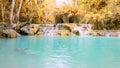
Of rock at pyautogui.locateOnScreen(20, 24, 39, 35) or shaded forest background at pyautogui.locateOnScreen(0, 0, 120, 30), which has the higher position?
shaded forest background at pyautogui.locateOnScreen(0, 0, 120, 30)

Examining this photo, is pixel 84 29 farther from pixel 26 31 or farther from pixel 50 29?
pixel 26 31

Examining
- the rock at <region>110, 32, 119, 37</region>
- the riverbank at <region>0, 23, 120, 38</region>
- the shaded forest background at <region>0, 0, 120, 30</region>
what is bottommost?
the rock at <region>110, 32, 119, 37</region>

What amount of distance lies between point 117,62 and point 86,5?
21.3 metres

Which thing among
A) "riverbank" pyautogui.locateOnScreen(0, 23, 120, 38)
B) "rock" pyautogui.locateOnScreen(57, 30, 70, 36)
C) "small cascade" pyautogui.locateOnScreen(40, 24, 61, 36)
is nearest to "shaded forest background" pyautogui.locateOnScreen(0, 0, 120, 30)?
"riverbank" pyautogui.locateOnScreen(0, 23, 120, 38)

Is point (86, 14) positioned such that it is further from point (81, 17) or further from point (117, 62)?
point (117, 62)

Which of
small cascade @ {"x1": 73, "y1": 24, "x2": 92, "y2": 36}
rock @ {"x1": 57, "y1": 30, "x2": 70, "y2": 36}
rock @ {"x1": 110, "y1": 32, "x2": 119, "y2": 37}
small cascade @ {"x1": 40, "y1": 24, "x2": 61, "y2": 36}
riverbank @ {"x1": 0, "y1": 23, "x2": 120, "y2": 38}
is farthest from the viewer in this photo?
small cascade @ {"x1": 40, "y1": 24, "x2": 61, "y2": 36}

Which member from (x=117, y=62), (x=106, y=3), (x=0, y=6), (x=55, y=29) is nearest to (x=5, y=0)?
(x=0, y=6)

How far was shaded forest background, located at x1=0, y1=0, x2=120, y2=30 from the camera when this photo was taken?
2562 centimetres

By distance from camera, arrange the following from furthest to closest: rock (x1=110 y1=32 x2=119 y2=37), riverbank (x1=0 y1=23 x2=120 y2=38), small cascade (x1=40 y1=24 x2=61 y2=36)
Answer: small cascade (x1=40 y1=24 x2=61 y2=36), riverbank (x1=0 y1=23 x2=120 y2=38), rock (x1=110 y1=32 x2=119 y2=37)

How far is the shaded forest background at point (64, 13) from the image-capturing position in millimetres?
25620

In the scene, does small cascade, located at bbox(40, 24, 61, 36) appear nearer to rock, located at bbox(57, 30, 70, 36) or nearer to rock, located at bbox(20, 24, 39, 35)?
rock, located at bbox(57, 30, 70, 36)

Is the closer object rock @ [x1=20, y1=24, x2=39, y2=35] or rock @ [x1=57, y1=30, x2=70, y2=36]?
rock @ [x1=20, y1=24, x2=39, y2=35]

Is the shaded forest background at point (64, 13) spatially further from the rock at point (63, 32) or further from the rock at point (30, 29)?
the rock at point (63, 32)

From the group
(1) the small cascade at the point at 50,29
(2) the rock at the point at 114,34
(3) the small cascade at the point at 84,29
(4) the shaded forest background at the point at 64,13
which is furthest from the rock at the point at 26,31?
(2) the rock at the point at 114,34
